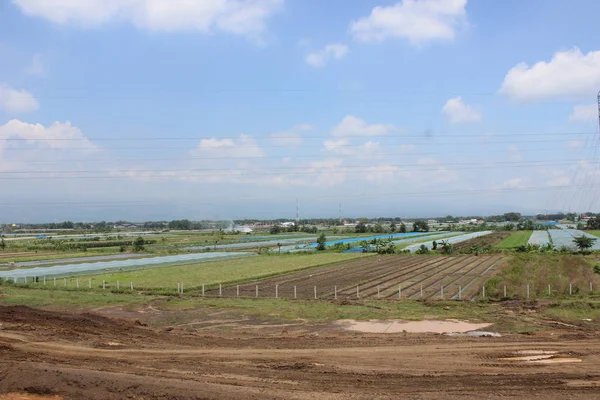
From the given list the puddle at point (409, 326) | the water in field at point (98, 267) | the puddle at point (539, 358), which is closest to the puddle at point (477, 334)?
the puddle at point (409, 326)

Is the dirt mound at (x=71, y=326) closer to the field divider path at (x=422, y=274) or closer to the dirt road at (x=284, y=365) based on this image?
the dirt road at (x=284, y=365)

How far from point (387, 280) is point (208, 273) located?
1481cm

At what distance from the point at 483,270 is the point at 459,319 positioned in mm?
23461

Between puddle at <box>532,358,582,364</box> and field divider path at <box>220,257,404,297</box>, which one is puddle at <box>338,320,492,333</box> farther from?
field divider path at <box>220,257,404,297</box>

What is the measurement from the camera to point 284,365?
11438 mm

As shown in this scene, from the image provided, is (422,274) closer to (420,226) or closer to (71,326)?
(71,326)

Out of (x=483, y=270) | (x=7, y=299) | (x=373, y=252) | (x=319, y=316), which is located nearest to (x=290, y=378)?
(x=319, y=316)

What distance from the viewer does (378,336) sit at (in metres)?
15.4

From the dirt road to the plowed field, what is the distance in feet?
39.1

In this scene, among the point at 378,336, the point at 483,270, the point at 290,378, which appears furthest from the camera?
the point at 483,270

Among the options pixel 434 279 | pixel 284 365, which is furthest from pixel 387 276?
pixel 284 365

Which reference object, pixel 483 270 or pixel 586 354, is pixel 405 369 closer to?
pixel 586 354

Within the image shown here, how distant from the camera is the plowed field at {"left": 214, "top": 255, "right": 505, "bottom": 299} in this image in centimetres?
2802

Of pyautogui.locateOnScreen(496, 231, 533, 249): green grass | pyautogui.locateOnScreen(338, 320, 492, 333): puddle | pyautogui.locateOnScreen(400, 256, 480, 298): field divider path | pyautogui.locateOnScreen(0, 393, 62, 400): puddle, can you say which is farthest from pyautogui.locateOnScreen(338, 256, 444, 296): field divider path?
pyautogui.locateOnScreen(0, 393, 62, 400): puddle
